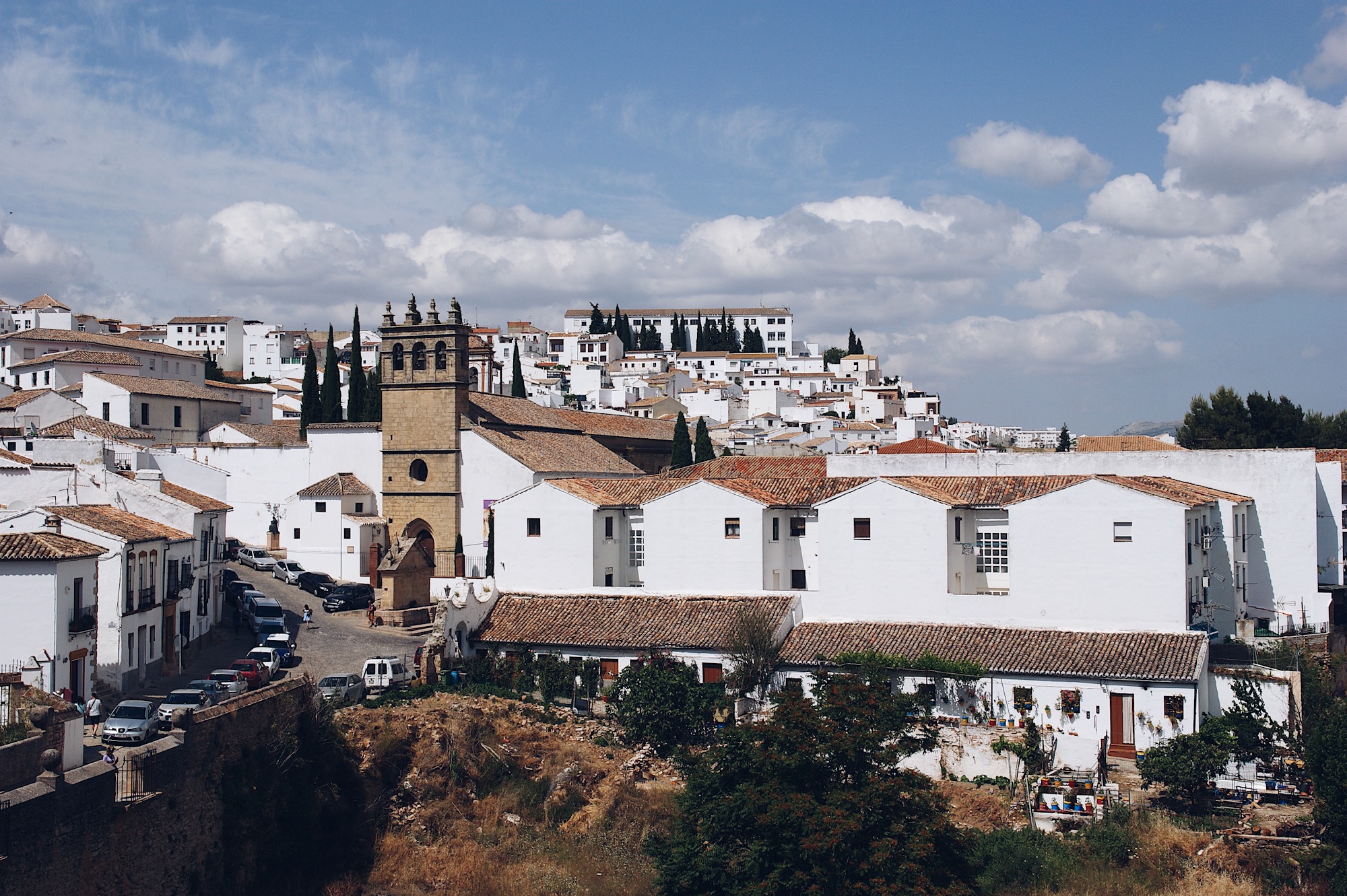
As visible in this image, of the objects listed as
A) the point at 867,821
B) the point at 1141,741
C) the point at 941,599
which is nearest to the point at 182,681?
the point at 867,821

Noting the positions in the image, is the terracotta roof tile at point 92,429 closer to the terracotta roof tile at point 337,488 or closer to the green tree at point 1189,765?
the terracotta roof tile at point 337,488

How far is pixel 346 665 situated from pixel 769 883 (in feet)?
51.2

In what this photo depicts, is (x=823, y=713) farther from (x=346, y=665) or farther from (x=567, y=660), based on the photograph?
(x=346, y=665)

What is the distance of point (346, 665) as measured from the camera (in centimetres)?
3378

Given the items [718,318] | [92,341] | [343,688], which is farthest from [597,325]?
[343,688]

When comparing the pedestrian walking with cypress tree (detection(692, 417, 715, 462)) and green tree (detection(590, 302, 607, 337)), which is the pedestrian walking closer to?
cypress tree (detection(692, 417, 715, 462))

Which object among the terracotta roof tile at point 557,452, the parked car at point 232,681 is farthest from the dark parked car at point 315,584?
the parked car at point 232,681

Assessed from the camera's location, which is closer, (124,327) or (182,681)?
(182,681)

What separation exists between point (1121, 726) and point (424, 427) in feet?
92.0

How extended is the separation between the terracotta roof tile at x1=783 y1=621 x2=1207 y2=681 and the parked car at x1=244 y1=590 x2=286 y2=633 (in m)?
15.6

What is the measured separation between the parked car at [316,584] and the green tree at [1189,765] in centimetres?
2728

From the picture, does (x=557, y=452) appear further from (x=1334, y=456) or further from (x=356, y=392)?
(x=1334, y=456)

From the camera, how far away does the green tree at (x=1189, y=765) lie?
2691cm

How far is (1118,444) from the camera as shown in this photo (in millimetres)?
56000
